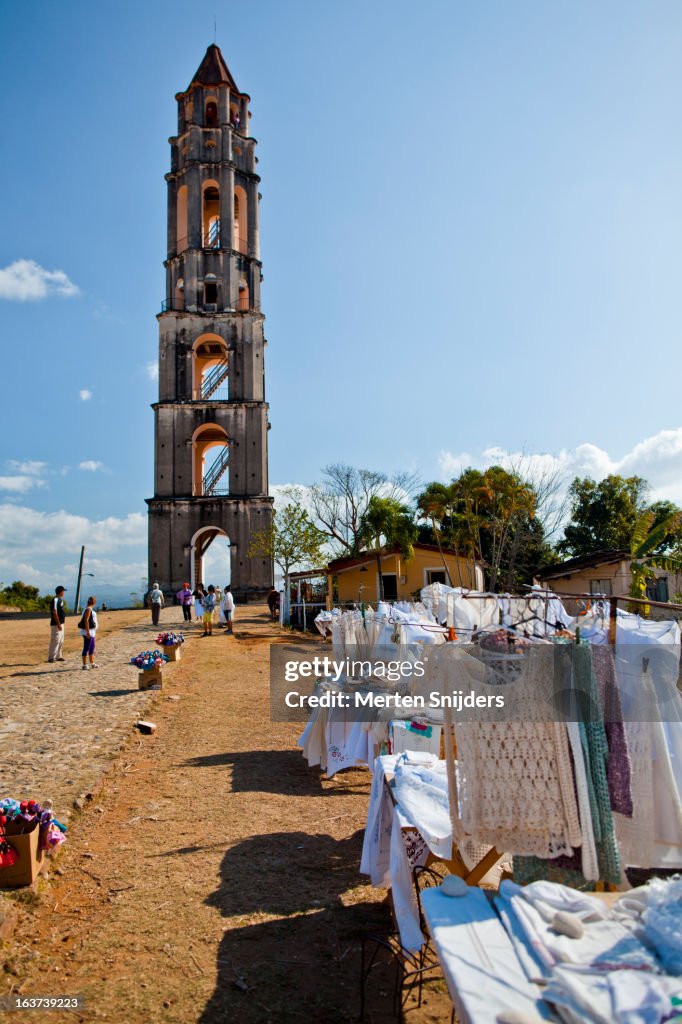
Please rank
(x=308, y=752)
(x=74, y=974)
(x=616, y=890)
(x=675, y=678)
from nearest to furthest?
(x=616, y=890) → (x=74, y=974) → (x=675, y=678) → (x=308, y=752)

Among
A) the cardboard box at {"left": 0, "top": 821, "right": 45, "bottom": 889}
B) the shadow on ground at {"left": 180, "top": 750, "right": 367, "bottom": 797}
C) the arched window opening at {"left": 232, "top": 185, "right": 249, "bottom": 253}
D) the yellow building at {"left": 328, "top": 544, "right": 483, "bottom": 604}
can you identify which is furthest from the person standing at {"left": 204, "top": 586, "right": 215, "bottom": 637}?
the arched window opening at {"left": 232, "top": 185, "right": 249, "bottom": 253}

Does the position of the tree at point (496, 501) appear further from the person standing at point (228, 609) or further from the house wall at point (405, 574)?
the person standing at point (228, 609)

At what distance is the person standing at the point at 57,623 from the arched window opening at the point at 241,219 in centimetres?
3057

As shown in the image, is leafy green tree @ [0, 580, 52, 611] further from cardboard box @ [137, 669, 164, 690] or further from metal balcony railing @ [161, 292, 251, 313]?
cardboard box @ [137, 669, 164, 690]

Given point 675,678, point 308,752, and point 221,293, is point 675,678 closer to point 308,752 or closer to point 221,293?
point 308,752

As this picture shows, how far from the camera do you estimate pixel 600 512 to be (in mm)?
39719

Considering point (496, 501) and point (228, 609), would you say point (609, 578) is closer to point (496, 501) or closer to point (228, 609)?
point (496, 501)

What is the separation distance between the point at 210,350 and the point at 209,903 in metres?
39.2

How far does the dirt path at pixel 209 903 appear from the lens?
3994 mm

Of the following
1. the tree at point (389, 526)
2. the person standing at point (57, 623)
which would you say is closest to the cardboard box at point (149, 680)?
the person standing at point (57, 623)

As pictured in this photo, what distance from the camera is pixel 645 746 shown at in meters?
4.02

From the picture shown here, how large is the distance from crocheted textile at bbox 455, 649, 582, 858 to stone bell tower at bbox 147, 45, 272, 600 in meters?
33.3

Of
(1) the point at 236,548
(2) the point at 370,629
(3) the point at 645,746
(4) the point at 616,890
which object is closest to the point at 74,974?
(4) the point at 616,890

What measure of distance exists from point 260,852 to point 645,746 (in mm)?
3657
